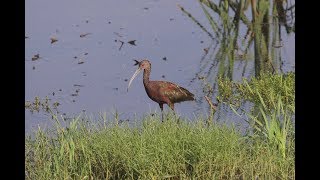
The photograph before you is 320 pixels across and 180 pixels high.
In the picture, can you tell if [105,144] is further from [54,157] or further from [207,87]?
[207,87]

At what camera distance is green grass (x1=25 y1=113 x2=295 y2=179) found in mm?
4324

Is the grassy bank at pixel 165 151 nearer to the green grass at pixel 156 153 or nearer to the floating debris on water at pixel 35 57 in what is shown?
the green grass at pixel 156 153

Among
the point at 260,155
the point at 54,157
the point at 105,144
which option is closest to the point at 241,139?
the point at 260,155

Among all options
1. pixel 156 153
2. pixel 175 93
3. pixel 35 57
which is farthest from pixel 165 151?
pixel 35 57

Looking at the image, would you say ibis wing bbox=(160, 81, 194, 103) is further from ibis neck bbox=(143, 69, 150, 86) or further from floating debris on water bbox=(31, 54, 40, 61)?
floating debris on water bbox=(31, 54, 40, 61)

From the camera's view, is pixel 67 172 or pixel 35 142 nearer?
pixel 67 172

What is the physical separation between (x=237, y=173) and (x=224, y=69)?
267 cm

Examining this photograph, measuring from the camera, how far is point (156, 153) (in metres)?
4.34

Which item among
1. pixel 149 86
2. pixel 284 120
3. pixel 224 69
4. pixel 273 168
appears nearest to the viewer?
pixel 273 168

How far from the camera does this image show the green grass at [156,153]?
14.2 feet

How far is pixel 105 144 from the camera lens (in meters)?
4.54

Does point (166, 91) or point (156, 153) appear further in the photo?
point (166, 91)

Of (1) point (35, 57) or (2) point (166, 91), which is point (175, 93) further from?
(1) point (35, 57)

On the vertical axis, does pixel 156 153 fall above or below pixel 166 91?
below
